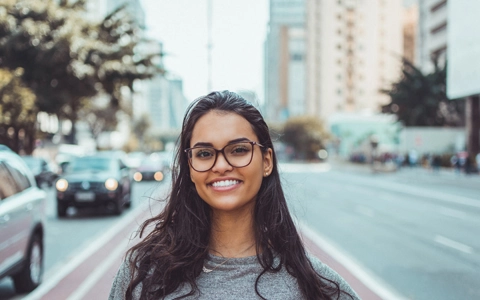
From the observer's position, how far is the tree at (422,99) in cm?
5947

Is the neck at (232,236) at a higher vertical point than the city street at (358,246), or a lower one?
higher

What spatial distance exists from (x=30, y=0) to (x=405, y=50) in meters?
108

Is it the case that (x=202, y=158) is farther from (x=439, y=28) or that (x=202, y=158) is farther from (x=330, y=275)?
(x=439, y=28)

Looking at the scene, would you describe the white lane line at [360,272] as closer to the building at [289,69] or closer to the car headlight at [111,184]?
the car headlight at [111,184]

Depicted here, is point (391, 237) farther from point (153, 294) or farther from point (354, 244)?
point (153, 294)

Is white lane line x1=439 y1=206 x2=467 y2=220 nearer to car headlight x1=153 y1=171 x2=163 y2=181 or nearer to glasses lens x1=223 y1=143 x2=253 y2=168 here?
glasses lens x1=223 y1=143 x2=253 y2=168

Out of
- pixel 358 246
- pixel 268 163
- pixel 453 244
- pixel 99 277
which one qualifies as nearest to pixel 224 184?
pixel 268 163

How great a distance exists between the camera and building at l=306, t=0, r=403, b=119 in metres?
108

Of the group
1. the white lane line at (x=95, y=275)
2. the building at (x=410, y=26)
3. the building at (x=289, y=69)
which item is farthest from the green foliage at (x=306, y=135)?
the white lane line at (x=95, y=275)

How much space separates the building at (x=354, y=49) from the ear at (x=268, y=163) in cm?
10681

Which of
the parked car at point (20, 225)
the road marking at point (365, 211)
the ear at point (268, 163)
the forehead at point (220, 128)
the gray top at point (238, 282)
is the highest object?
the forehead at point (220, 128)

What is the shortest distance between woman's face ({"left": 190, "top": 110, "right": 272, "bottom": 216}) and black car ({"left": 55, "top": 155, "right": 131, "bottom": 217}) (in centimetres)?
1467

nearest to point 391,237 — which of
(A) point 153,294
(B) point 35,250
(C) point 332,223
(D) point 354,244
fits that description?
(D) point 354,244

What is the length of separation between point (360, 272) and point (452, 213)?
10.5 m
